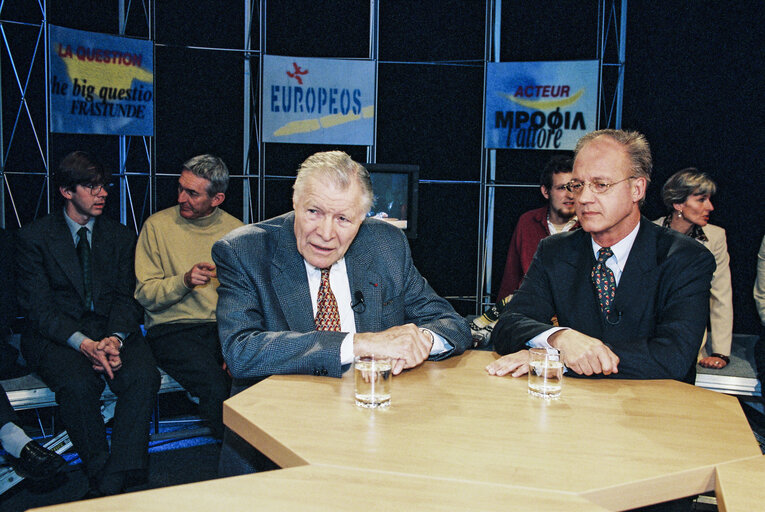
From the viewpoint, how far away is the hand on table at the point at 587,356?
1984 mm

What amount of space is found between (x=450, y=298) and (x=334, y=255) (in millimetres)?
3314

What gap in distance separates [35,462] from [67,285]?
2.99ft

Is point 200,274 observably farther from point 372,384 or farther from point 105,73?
point 372,384

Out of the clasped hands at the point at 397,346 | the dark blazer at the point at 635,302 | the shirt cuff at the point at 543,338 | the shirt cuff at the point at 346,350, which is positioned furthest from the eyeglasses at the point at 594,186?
the shirt cuff at the point at 346,350

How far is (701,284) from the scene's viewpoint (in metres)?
2.23

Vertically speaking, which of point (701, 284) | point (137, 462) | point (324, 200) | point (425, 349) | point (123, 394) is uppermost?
point (324, 200)

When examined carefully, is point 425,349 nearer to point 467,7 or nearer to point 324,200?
point 324,200

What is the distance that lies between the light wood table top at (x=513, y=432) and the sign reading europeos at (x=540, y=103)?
3.26 metres

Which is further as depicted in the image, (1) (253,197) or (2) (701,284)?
(1) (253,197)

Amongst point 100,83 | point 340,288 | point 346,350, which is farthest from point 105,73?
point 346,350

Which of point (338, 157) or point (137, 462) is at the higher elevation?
point (338, 157)

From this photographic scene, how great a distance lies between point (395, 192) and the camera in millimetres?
4836

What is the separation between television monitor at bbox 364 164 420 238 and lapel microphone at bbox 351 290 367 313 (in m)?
2.47

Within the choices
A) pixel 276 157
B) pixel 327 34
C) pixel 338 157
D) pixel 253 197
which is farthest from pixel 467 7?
pixel 338 157
